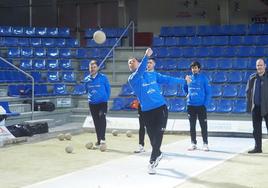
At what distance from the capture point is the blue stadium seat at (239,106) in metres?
16.3

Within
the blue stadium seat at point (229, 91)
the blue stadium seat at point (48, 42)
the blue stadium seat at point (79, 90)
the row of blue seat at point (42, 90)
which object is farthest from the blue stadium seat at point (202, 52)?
the blue stadium seat at point (48, 42)

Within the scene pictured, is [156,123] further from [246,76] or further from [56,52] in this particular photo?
[56,52]

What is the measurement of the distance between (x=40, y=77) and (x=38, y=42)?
10.0 feet

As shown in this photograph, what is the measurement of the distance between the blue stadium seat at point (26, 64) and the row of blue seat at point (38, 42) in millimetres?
1404

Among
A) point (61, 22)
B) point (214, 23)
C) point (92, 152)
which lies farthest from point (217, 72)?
point (61, 22)

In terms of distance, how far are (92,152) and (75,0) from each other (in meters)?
16.6

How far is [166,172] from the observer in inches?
352

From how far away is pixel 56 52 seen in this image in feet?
68.0

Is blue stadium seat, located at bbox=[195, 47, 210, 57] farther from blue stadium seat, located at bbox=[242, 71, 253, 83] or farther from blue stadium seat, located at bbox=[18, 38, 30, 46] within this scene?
blue stadium seat, located at bbox=[18, 38, 30, 46]

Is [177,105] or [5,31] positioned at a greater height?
[5,31]

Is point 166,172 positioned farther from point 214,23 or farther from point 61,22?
point 61,22

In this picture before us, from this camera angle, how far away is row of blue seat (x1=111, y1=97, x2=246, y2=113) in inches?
651

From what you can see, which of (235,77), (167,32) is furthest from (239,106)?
(167,32)

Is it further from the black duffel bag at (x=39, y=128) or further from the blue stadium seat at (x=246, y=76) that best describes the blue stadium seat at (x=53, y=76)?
the blue stadium seat at (x=246, y=76)
